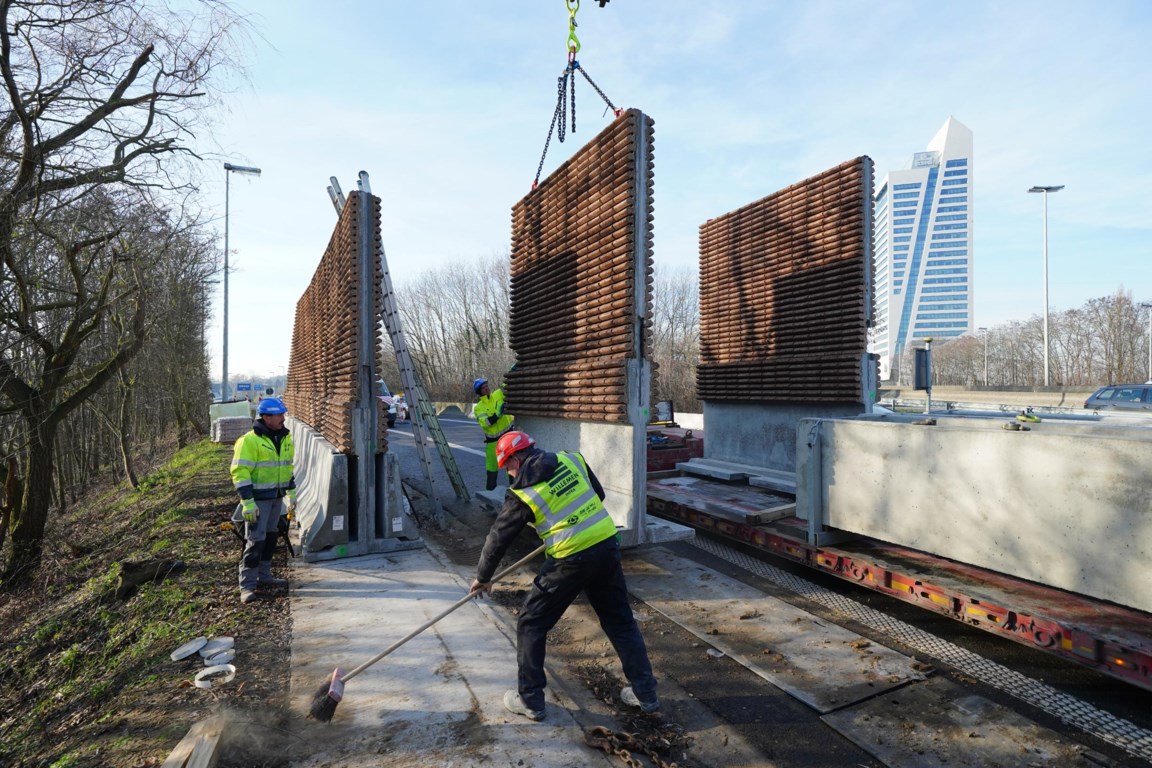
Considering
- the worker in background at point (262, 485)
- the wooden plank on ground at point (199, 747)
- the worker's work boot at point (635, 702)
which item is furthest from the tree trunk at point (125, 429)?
the worker's work boot at point (635, 702)

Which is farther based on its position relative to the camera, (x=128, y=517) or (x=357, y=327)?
(x=128, y=517)

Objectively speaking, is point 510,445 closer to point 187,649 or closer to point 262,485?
point 187,649

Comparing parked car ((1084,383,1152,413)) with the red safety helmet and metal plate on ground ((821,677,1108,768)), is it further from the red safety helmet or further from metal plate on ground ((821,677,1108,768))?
the red safety helmet

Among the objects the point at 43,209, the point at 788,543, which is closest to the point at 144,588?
the point at 43,209

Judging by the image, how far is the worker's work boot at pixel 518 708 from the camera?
12.2 ft

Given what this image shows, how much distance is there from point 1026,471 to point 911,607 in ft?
6.17

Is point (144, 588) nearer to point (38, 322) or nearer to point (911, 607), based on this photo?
point (38, 322)

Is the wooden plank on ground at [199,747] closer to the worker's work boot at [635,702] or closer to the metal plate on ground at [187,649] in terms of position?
the metal plate on ground at [187,649]

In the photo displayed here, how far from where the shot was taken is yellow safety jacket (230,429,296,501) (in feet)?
19.4

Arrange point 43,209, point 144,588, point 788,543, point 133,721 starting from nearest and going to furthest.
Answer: point 133,721
point 788,543
point 144,588
point 43,209

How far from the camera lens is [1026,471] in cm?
423

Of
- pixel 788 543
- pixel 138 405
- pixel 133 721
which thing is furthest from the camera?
pixel 138 405

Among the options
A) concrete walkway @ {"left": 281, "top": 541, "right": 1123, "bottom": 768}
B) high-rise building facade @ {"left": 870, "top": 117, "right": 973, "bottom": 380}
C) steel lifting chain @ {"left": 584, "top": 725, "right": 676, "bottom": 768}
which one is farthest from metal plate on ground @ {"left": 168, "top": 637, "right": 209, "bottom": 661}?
high-rise building facade @ {"left": 870, "top": 117, "right": 973, "bottom": 380}

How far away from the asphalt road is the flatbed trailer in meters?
0.28
